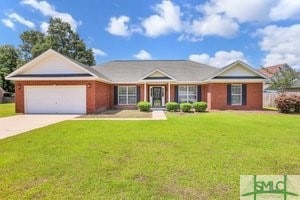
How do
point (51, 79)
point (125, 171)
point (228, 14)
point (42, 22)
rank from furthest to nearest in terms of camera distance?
point (42, 22), point (228, 14), point (51, 79), point (125, 171)

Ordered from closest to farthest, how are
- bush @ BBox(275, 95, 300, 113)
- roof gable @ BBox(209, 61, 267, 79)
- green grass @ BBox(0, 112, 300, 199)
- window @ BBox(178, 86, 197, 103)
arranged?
green grass @ BBox(0, 112, 300, 199) < bush @ BBox(275, 95, 300, 113) < roof gable @ BBox(209, 61, 267, 79) < window @ BBox(178, 86, 197, 103)

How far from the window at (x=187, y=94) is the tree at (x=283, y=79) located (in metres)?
11.4

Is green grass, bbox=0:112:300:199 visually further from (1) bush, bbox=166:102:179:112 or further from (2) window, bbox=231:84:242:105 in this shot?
(2) window, bbox=231:84:242:105

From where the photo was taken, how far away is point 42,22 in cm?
5578

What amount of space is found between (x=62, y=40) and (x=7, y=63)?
1179 cm

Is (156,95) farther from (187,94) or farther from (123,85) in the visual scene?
(123,85)

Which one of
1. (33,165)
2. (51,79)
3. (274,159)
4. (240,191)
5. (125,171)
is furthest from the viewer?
(51,79)

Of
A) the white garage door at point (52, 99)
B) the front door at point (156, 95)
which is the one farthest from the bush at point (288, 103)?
the white garage door at point (52, 99)

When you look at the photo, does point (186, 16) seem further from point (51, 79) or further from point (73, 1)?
point (51, 79)

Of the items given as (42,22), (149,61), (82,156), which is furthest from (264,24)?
(42,22)

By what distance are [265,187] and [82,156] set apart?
14.9ft

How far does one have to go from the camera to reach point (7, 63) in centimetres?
5497

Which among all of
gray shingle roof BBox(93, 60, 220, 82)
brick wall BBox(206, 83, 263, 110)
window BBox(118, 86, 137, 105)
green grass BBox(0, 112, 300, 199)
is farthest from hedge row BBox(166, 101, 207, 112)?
green grass BBox(0, 112, 300, 199)

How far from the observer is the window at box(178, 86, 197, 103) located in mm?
25984
